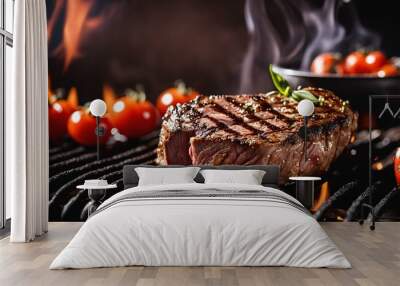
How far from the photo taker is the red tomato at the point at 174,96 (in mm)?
7488

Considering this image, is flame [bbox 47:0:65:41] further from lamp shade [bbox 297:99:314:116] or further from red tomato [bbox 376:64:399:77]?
red tomato [bbox 376:64:399:77]

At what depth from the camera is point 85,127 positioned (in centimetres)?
748

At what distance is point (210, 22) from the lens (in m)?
7.57

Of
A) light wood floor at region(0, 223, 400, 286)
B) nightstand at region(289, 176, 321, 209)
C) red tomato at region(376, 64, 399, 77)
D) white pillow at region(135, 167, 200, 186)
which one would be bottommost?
light wood floor at region(0, 223, 400, 286)

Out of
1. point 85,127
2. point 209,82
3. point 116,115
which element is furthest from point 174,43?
point 85,127

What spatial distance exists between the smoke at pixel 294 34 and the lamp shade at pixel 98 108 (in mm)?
1771

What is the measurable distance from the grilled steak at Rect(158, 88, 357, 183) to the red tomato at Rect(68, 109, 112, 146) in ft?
2.41

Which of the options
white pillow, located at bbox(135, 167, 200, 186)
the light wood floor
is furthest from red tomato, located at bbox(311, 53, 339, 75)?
the light wood floor

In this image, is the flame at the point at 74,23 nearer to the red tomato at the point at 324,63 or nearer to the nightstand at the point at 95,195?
the nightstand at the point at 95,195

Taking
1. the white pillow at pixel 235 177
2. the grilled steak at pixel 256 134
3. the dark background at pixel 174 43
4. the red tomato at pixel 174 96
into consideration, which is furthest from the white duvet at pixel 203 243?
the dark background at pixel 174 43

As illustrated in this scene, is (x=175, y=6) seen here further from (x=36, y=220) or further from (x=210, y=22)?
(x=36, y=220)

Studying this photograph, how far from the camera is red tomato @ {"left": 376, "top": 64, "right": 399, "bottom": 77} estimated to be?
24.4 ft

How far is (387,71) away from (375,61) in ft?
0.64

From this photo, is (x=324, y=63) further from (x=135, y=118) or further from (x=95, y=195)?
(x=95, y=195)
